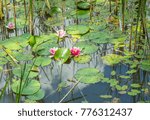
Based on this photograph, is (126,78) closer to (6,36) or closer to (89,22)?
(89,22)

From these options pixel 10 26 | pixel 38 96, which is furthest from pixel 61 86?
pixel 10 26

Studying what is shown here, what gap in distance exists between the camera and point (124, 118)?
1836mm

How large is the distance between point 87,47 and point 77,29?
1.00 ft

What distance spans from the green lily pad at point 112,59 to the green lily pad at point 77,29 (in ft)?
1.30

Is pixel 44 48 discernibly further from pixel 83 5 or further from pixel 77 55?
pixel 83 5

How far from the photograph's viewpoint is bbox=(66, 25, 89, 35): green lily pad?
2.83 meters

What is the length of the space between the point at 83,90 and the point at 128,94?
27 centimetres

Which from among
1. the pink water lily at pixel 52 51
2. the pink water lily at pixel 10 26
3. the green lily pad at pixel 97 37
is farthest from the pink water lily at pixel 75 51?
the pink water lily at pixel 10 26

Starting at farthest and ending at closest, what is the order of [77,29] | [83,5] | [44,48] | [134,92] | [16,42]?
[83,5] → [77,29] → [16,42] → [44,48] → [134,92]

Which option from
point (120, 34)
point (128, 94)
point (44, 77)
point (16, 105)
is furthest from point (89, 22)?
point (16, 105)

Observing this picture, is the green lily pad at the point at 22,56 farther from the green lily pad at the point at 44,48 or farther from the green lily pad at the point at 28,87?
the green lily pad at the point at 28,87

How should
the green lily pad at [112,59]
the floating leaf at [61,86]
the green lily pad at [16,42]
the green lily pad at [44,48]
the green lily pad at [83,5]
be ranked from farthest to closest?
the green lily pad at [83,5] → the green lily pad at [16,42] → the green lily pad at [44,48] → the green lily pad at [112,59] → the floating leaf at [61,86]

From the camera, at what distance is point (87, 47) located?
261 cm

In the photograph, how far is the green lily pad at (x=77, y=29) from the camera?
283cm
